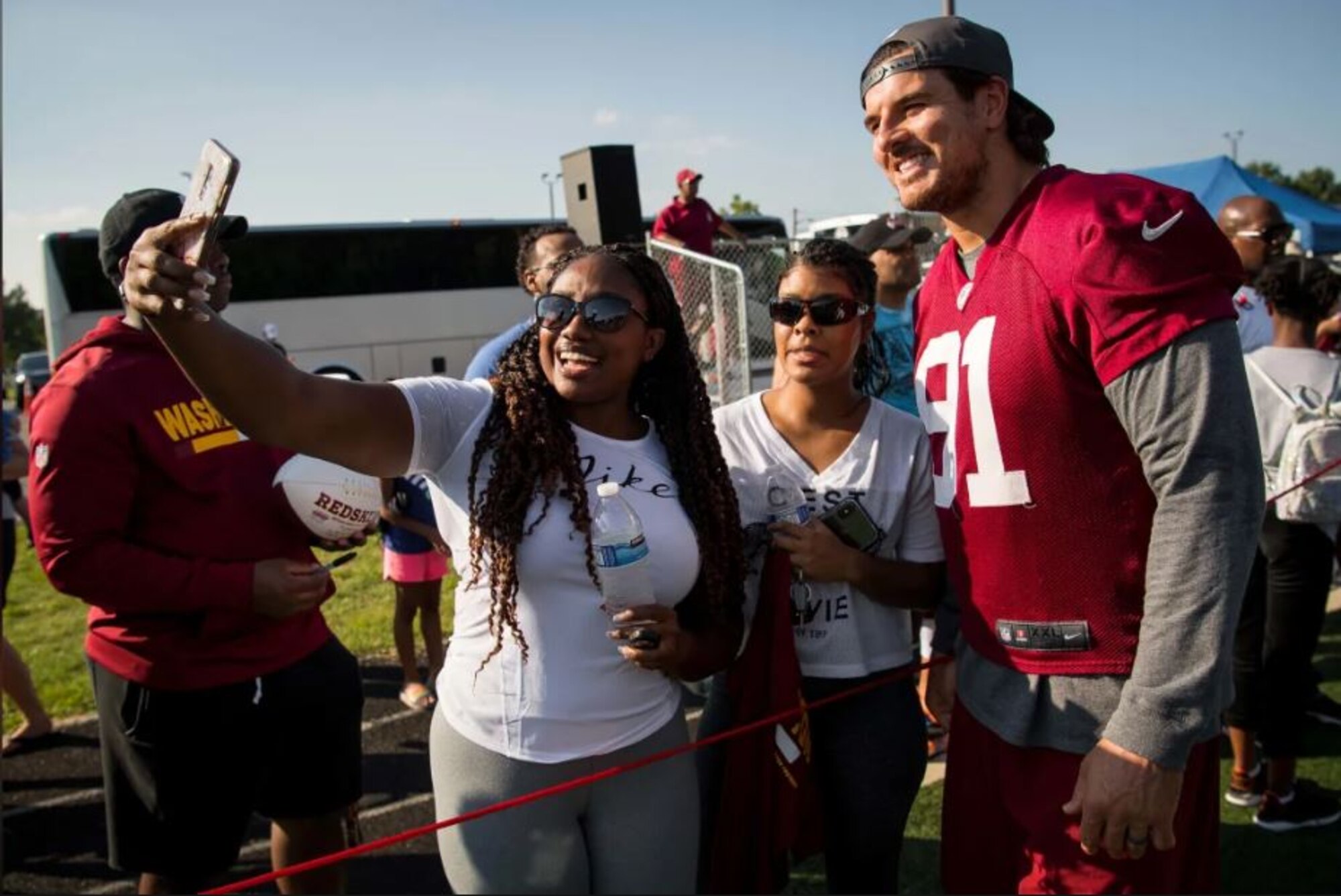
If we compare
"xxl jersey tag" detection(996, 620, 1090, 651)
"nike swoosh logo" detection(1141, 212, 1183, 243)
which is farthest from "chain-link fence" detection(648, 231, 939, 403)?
"nike swoosh logo" detection(1141, 212, 1183, 243)

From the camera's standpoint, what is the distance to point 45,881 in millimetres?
4168

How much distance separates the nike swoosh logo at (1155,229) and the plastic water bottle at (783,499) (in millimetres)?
1203

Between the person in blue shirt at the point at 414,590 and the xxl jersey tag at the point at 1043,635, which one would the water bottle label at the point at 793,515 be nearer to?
the xxl jersey tag at the point at 1043,635

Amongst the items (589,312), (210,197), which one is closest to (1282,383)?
(589,312)

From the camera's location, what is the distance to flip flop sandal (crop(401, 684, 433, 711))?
19.8 ft

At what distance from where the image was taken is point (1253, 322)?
4910mm

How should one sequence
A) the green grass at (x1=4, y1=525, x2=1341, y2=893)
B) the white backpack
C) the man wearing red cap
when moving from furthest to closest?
the man wearing red cap, the white backpack, the green grass at (x1=4, y1=525, x2=1341, y2=893)

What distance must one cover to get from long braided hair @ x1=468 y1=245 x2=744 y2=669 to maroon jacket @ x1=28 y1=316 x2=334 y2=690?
0.86 meters

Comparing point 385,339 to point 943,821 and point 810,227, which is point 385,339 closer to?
point 810,227

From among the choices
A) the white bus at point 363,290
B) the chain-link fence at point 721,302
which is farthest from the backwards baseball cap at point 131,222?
the white bus at point 363,290

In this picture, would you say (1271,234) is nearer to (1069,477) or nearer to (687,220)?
(1069,477)

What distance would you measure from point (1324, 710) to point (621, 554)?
4515mm

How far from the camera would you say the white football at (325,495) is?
111 inches

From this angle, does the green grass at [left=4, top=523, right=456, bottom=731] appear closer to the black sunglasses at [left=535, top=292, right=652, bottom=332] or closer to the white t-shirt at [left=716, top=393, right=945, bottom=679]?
the white t-shirt at [left=716, top=393, right=945, bottom=679]
